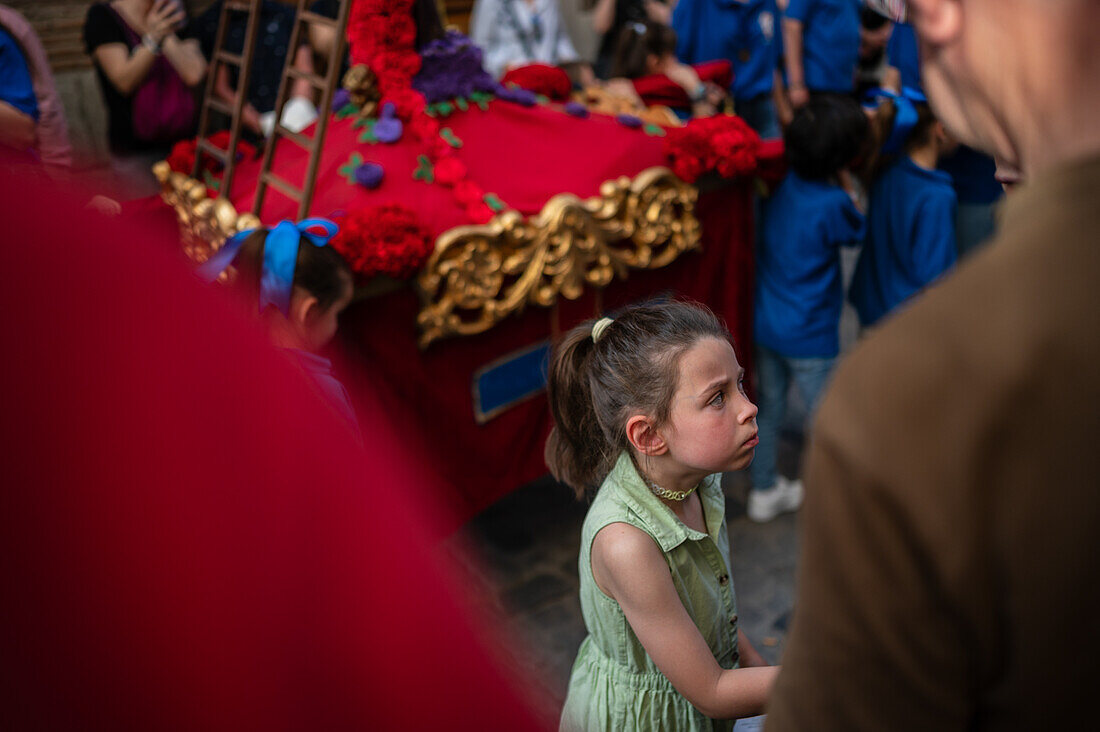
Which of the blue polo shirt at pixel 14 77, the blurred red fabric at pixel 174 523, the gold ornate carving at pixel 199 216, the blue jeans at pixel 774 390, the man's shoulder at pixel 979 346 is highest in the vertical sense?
the man's shoulder at pixel 979 346

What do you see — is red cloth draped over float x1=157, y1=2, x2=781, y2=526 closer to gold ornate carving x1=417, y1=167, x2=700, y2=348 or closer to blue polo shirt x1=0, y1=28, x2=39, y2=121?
gold ornate carving x1=417, y1=167, x2=700, y2=348

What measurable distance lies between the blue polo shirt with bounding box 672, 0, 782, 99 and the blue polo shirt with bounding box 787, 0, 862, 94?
0.24m

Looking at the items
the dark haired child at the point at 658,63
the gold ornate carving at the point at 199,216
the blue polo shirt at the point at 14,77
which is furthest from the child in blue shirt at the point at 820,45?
the blue polo shirt at the point at 14,77

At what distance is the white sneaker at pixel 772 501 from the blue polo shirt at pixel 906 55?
177cm

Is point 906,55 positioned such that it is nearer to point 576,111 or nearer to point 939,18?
point 576,111

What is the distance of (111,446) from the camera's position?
1.09 feet

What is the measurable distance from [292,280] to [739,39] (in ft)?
11.6

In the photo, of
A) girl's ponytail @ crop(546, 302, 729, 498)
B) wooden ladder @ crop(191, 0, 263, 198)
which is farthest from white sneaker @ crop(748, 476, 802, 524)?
wooden ladder @ crop(191, 0, 263, 198)

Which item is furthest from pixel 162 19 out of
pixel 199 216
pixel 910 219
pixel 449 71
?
pixel 910 219

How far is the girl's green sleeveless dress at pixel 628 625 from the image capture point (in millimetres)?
1287

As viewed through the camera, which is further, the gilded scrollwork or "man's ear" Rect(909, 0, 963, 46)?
the gilded scrollwork

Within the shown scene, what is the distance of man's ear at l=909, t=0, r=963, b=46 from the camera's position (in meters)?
0.52

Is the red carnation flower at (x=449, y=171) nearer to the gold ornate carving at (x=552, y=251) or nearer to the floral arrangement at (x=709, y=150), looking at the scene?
the gold ornate carving at (x=552, y=251)

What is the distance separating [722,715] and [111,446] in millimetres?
1018
